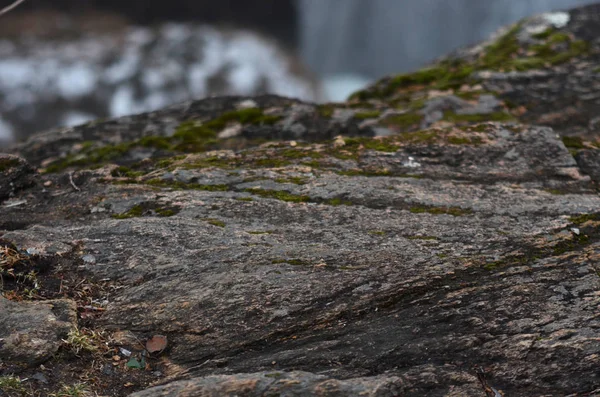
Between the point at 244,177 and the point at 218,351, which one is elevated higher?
the point at 244,177

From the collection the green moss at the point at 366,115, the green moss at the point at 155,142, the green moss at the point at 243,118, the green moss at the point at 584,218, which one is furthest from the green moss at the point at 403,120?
the green moss at the point at 155,142

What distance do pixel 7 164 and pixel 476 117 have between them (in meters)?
11.6

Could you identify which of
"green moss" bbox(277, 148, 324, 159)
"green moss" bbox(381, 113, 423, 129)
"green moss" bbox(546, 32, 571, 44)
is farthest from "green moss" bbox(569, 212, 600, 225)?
"green moss" bbox(546, 32, 571, 44)

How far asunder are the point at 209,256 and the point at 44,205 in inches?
155

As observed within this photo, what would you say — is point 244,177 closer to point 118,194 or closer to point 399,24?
point 118,194

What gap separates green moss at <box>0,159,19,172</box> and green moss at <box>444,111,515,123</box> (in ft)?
34.7

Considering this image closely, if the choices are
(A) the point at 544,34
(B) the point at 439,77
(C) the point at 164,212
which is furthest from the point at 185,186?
(A) the point at 544,34

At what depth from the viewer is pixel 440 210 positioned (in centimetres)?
902

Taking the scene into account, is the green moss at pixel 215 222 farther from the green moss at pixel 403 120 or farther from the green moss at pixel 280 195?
the green moss at pixel 403 120

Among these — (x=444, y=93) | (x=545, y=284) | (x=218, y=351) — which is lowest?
(x=218, y=351)

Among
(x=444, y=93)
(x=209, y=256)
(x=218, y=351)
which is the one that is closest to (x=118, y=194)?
(x=209, y=256)

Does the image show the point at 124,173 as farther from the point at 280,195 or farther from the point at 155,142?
the point at 280,195

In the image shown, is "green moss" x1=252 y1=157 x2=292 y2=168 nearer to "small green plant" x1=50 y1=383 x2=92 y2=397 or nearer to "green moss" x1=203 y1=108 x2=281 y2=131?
"green moss" x1=203 y1=108 x2=281 y2=131

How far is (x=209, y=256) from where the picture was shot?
796 centimetres
